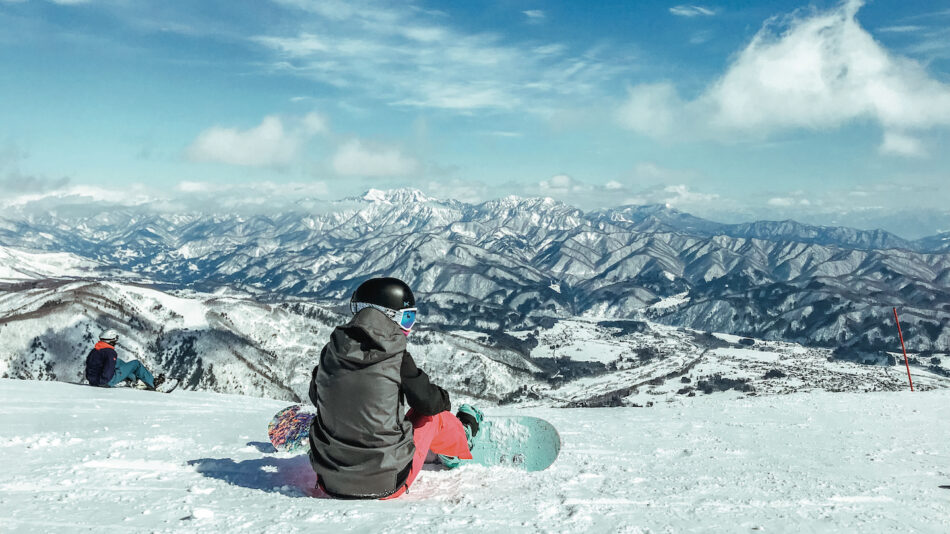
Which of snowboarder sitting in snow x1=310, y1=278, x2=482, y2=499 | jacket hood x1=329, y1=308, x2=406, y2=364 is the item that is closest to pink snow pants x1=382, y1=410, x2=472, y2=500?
snowboarder sitting in snow x1=310, y1=278, x2=482, y2=499

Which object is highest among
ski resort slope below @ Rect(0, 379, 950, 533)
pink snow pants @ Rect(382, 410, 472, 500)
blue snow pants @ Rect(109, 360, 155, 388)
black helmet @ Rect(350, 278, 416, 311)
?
black helmet @ Rect(350, 278, 416, 311)

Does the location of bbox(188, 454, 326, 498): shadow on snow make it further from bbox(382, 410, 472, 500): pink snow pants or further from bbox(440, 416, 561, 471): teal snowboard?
bbox(440, 416, 561, 471): teal snowboard

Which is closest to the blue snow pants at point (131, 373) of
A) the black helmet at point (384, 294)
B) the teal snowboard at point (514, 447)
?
the teal snowboard at point (514, 447)

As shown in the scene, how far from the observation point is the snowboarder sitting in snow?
717cm

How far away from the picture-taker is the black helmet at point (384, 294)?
25.3ft

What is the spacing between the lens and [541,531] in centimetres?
627

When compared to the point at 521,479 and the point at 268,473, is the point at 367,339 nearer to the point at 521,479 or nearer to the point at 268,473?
the point at 268,473

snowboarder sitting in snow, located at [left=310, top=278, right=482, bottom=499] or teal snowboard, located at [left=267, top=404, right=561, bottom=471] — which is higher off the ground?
snowboarder sitting in snow, located at [left=310, top=278, right=482, bottom=499]

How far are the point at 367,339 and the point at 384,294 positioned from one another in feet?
2.80

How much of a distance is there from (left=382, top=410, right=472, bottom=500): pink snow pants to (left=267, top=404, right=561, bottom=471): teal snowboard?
764 millimetres

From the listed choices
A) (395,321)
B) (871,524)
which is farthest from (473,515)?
(871,524)

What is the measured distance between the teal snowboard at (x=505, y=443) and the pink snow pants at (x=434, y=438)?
2.51 ft

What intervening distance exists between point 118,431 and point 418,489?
792cm

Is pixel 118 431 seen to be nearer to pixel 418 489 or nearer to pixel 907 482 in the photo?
pixel 418 489
